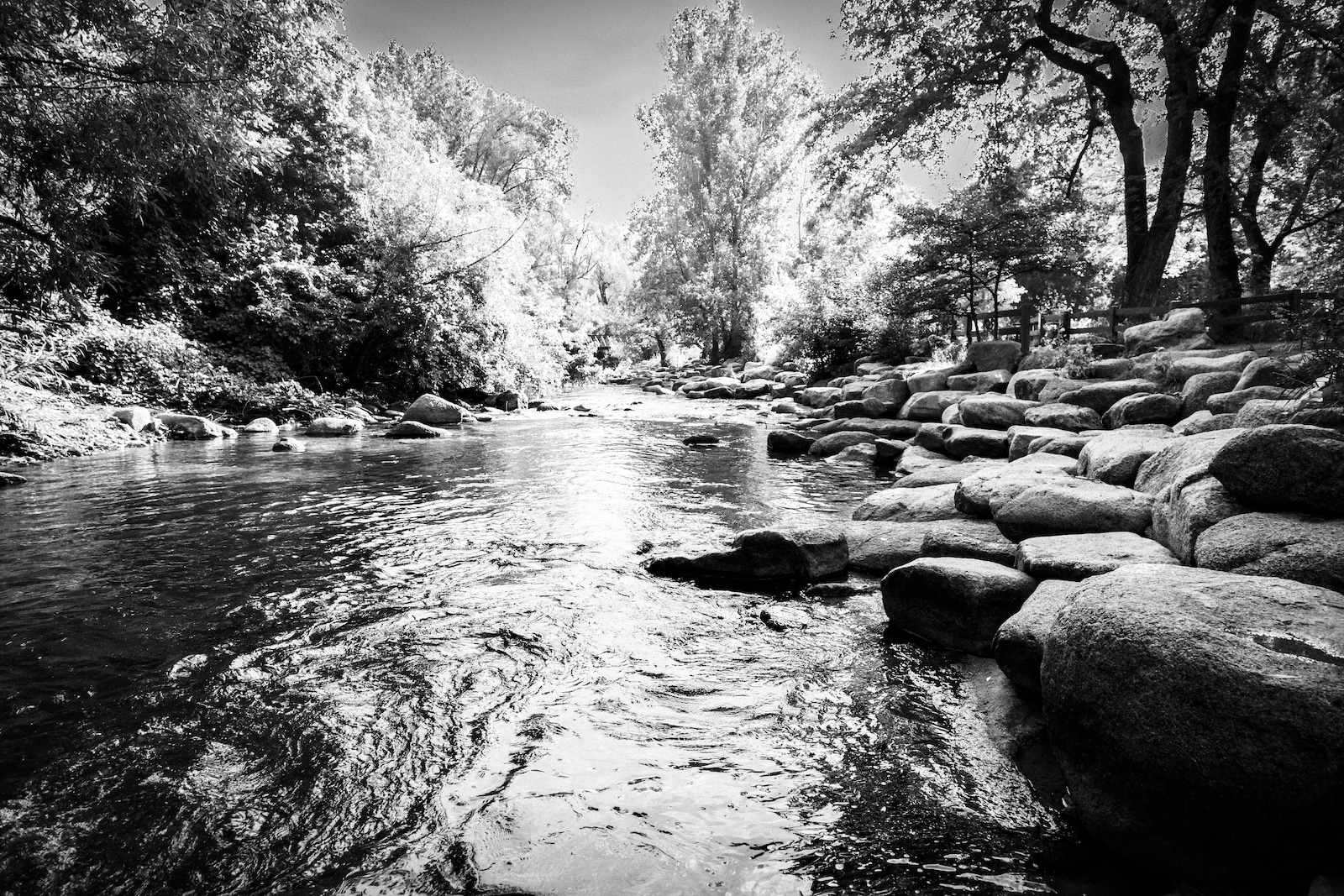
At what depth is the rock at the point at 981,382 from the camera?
1284 cm

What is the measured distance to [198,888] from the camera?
A: 2209 mm

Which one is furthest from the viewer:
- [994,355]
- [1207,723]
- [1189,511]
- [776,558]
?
[994,355]

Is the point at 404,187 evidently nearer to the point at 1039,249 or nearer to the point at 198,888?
the point at 1039,249

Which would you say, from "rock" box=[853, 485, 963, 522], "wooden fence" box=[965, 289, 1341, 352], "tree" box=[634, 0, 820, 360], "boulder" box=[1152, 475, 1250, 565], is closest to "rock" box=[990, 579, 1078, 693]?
"boulder" box=[1152, 475, 1250, 565]

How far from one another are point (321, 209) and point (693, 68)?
20.9 meters

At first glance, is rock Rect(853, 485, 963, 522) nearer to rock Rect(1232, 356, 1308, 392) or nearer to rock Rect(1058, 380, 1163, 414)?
rock Rect(1232, 356, 1308, 392)

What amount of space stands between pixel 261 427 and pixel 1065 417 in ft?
50.7

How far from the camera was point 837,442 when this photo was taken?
1182 centimetres

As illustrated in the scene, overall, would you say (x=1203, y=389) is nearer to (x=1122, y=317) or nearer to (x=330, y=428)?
(x=1122, y=317)

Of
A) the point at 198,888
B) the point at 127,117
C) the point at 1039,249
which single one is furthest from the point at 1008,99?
the point at 198,888

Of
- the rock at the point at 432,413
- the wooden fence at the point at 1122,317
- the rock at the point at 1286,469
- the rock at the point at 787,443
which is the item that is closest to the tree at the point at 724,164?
the wooden fence at the point at 1122,317

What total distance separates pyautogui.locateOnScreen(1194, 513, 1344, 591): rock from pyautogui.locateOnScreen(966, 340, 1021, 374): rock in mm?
11202

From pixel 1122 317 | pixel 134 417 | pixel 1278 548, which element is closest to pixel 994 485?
pixel 1278 548

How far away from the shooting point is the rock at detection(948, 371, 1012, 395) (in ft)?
42.1
